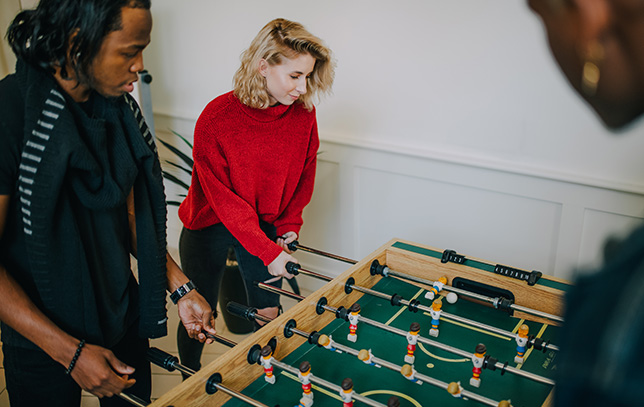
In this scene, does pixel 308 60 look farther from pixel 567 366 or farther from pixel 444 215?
pixel 567 366

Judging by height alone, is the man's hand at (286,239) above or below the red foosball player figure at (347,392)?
above

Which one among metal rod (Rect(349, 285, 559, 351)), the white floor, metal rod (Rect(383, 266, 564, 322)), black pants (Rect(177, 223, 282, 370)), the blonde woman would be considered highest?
the blonde woman

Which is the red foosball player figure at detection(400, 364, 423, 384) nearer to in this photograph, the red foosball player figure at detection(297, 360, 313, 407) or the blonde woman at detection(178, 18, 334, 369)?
the red foosball player figure at detection(297, 360, 313, 407)

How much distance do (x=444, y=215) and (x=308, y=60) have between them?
1.22m

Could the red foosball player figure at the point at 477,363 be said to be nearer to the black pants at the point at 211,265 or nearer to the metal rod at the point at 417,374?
the metal rod at the point at 417,374

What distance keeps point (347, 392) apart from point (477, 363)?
0.37 meters

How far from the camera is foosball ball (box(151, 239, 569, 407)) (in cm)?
129

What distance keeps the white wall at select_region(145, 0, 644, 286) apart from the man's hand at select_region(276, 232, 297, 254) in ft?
2.84

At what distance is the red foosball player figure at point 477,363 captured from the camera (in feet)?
4.38

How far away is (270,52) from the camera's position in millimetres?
1908

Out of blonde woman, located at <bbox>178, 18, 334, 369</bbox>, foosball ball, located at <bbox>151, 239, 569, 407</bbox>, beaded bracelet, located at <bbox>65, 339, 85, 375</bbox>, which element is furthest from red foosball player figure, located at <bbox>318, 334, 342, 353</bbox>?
beaded bracelet, located at <bbox>65, 339, 85, 375</bbox>

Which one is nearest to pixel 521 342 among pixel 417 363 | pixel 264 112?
pixel 417 363

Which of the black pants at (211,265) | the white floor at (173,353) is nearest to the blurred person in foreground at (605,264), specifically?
the black pants at (211,265)

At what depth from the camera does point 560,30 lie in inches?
28.5
